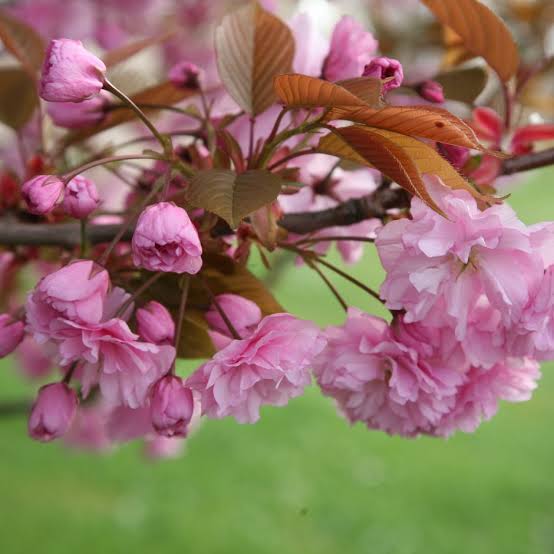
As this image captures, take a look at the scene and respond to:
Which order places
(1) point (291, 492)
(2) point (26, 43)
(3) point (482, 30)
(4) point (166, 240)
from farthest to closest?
1. (1) point (291, 492)
2. (2) point (26, 43)
3. (3) point (482, 30)
4. (4) point (166, 240)

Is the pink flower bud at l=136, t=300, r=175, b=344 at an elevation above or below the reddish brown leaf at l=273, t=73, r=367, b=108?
below

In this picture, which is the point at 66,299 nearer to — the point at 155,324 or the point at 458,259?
the point at 155,324

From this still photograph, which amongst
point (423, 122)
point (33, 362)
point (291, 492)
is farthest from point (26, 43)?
point (291, 492)

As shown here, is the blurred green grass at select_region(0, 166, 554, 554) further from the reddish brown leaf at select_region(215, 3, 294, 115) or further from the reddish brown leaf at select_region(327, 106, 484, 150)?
the reddish brown leaf at select_region(327, 106, 484, 150)

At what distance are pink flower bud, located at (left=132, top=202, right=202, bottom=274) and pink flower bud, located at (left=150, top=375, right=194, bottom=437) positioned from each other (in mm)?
105

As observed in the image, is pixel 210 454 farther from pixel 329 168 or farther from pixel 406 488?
pixel 329 168

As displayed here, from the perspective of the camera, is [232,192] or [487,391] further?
[487,391]

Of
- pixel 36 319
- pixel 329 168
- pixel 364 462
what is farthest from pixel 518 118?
pixel 364 462

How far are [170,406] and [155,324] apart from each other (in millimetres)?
58

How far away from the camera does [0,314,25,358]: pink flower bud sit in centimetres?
61

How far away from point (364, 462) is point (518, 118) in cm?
298

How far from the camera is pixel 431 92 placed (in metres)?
0.70

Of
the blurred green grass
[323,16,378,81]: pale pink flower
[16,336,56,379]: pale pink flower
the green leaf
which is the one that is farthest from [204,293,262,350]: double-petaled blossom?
the blurred green grass

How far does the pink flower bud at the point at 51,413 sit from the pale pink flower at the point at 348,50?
0.36 metres
